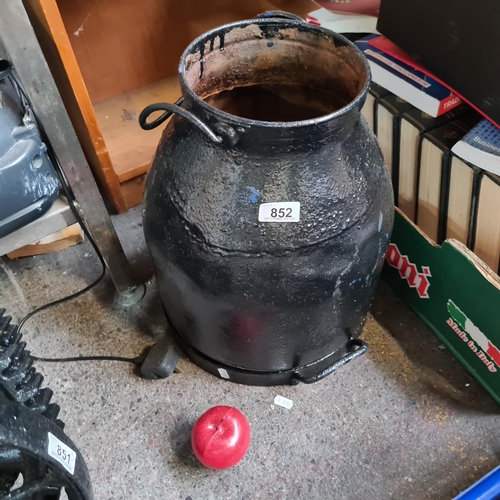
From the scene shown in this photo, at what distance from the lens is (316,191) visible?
746mm

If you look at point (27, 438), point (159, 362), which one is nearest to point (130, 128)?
point (159, 362)

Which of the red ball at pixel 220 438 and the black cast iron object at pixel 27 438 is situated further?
the red ball at pixel 220 438

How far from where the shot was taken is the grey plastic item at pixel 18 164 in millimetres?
834

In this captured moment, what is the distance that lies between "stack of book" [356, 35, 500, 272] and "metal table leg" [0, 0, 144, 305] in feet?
1.93

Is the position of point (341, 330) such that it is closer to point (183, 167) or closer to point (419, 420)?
point (419, 420)

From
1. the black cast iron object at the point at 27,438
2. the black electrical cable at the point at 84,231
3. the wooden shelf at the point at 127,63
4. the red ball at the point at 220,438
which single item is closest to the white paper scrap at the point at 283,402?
the red ball at the point at 220,438

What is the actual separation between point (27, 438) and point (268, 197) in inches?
17.2

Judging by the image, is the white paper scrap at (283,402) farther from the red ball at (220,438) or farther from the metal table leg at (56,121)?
the metal table leg at (56,121)

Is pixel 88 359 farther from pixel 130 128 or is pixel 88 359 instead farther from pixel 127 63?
pixel 127 63

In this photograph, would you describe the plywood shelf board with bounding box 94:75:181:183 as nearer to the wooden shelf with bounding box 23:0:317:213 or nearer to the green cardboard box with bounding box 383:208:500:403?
the wooden shelf with bounding box 23:0:317:213

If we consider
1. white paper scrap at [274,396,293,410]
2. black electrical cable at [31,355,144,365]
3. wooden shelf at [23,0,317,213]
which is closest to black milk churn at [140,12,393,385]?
white paper scrap at [274,396,293,410]

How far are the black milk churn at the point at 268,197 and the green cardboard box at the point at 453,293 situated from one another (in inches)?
6.7

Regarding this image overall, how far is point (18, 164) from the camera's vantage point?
84cm

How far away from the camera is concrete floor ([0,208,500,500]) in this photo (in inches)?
37.8
